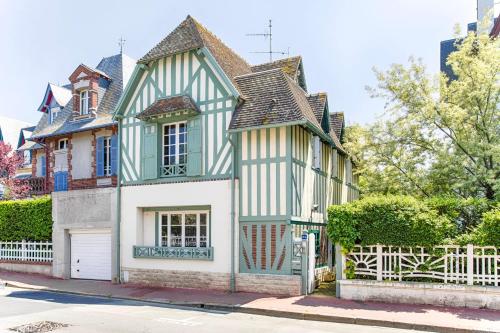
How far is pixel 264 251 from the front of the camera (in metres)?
13.2

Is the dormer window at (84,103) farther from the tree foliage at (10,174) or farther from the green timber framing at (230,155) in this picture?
the tree foliage at (10,174)

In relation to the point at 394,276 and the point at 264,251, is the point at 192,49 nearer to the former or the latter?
the point at 264,251

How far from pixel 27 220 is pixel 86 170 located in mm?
3339

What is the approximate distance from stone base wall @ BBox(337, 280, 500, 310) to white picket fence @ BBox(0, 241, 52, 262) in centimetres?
1223

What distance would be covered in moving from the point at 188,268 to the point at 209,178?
3013 millimetres

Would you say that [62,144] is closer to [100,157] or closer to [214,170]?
[100,157]

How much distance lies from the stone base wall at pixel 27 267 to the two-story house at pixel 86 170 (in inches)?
26.2

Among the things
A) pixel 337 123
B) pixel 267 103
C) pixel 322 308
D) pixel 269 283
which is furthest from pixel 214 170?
pixel 337 123

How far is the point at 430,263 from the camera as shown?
1106cm

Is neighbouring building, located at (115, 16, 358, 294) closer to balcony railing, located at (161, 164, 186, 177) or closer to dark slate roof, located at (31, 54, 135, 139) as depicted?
balcony railing, located at (161, 164, 186, 177)

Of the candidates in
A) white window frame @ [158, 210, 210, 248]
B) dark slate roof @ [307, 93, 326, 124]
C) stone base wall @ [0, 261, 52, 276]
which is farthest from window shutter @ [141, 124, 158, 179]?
stone base wall @ [0, 261, 52, 276]

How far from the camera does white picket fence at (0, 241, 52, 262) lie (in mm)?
17844

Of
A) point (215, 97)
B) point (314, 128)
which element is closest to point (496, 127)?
point (314, 128)

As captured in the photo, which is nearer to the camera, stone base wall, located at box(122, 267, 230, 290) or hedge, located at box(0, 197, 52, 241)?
stone base wall, located at box(122, 267, 230, 290)
